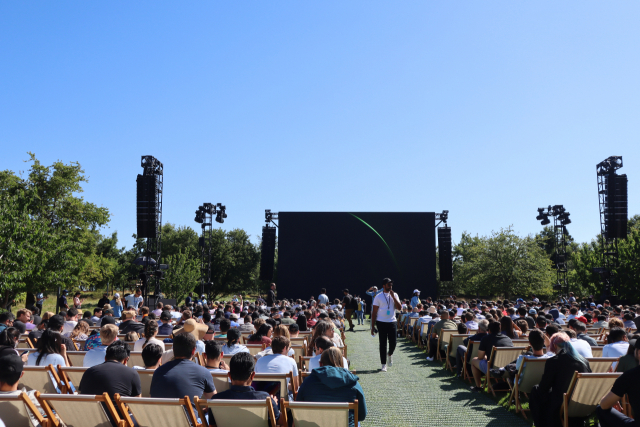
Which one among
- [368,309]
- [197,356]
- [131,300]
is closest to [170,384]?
[197,356]

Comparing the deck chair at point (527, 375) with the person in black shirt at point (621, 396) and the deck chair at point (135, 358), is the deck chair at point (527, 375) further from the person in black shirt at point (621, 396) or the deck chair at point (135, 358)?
the deck chair at point (135, 358)

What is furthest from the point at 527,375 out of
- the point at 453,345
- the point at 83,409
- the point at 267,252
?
the point at 267,252

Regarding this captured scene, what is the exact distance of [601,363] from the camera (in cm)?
420

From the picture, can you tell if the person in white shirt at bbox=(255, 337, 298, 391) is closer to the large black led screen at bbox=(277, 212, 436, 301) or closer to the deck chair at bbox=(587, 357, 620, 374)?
the deck chair at bbox=(587, 357, 620, 374)

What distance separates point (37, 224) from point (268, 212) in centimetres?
922

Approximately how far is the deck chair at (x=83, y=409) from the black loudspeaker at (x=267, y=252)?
1926cm

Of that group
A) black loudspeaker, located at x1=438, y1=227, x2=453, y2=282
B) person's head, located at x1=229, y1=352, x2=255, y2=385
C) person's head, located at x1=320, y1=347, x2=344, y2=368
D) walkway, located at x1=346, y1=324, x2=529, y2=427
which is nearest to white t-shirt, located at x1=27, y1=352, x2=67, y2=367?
person's head, located at x1=229, y1=352, x2=255, y2=385

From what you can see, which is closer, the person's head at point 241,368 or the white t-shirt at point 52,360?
the person's head at point 241,368

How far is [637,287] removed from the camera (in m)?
17.4

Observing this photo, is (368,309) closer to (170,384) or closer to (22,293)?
(22,293)

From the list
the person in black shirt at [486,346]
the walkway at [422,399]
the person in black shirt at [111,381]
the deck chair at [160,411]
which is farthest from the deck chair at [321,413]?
the person in black shirt at [486,346]

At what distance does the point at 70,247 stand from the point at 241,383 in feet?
65.5

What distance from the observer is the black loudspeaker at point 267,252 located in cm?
2219

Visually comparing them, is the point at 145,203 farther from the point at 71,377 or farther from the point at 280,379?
the point at 280,379
